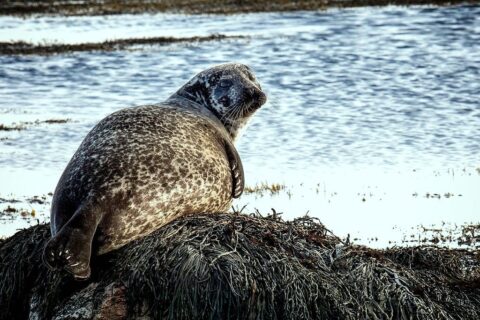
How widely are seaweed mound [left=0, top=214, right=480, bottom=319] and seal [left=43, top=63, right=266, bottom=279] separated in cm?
16

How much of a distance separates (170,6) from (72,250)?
35291 mm

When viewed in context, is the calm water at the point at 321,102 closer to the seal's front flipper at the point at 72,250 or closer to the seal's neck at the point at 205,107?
the seal's neck at the point at 205,107

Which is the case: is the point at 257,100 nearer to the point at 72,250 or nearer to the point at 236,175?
the point at 236,175

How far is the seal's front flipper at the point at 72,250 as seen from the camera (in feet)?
19.4

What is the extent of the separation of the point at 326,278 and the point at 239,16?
30.2m

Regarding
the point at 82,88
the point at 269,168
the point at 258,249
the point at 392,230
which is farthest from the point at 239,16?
the point at 258,249

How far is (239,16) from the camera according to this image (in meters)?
35.9

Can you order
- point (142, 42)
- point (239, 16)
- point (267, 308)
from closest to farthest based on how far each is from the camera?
point (267, 308), point (142, 42), point (239, 16)

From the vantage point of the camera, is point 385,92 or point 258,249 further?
point 385,92

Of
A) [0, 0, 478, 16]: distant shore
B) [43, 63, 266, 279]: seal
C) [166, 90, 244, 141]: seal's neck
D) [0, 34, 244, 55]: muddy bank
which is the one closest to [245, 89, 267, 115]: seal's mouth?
[166, 90, 244, 141]: seal's neck

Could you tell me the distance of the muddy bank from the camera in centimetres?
2783

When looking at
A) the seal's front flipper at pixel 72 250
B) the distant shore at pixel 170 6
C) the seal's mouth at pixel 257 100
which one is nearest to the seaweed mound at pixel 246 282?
the seal's front flipper at pixel 72 250

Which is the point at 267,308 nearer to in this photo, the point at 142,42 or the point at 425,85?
the point at 425,85

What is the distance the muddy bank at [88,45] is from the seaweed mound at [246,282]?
21.5 m
